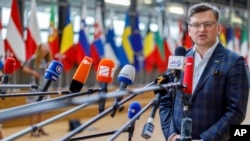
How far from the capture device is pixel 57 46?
7586 mm

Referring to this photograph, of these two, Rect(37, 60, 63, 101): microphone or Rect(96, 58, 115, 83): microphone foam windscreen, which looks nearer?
Rect(96, 58, 115, 83): microphone foam windscreen

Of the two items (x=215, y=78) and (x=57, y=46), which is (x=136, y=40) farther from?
(x=215, y=78)

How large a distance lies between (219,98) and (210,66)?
0.15 meters

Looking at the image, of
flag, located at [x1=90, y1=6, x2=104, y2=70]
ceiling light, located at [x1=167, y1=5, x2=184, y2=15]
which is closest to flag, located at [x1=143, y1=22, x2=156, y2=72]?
flag, located at [x1=90, y1=6, x2=104, y2=70]

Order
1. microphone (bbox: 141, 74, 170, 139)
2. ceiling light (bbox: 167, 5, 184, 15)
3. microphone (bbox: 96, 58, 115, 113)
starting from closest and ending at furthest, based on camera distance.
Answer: microphone (bbox: 141, 74, 170, 139) < microphone (bbox: 96, 58, 115, 113) < ceiling light (bbox: 167, 5, 184, 15)

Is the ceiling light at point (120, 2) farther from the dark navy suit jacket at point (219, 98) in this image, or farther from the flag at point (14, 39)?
the dark navy suit jacket at point (219, 98)

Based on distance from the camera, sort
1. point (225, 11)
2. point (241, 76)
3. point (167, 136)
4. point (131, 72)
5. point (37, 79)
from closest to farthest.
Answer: point (131, 72)
point (241, 76)
point (167, 136)
point (37, 79)
point (225, 11)

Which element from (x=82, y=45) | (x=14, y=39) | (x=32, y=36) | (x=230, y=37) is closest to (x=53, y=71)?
(x=14, y=39)

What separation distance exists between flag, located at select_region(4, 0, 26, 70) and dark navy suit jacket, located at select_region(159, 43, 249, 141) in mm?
4554

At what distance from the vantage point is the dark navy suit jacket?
68.7 inches

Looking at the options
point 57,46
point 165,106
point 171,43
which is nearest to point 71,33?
point 57,46

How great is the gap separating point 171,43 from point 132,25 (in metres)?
1.12

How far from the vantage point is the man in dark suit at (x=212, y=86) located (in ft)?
5.74

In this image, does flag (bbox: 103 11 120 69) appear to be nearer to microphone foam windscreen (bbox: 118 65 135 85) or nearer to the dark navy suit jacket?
the dark navy suit jacket
